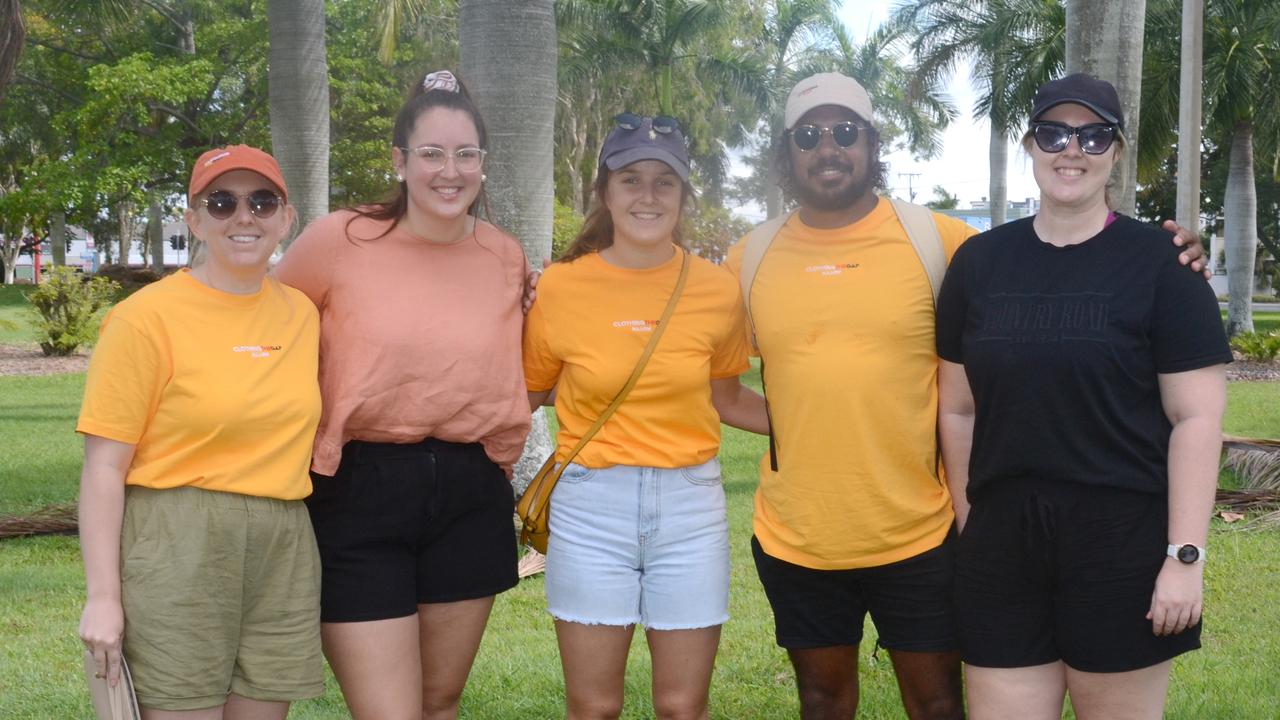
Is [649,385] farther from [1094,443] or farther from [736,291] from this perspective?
[1094,443]

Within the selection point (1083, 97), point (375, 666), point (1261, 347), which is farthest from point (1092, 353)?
point (1261, 347)

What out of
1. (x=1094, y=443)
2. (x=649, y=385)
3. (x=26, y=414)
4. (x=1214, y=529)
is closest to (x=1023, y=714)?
(x=1094, y=443)

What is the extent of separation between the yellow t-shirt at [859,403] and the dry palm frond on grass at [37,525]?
23.2 feet

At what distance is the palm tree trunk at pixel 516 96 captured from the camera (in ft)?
23.6

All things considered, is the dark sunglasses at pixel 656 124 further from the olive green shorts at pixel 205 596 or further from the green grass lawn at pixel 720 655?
the green grass lawn at pixel 720 655

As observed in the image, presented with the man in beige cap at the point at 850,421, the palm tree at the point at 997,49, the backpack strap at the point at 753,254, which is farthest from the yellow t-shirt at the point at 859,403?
the palm tree at the point at 997,49

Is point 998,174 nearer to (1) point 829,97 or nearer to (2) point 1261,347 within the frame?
(2) point 1261,347

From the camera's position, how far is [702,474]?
141 inches

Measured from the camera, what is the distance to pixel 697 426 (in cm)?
360

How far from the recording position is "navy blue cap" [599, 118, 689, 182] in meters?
3.54

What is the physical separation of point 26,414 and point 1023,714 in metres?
15.4

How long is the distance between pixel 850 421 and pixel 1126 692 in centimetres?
101

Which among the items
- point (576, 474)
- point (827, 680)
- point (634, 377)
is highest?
point (634, 377)

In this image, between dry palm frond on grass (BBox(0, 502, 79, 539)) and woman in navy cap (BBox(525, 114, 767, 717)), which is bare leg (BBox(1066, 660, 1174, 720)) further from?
dry palm frond on grass (BBox(0, 502, 79, 539))
